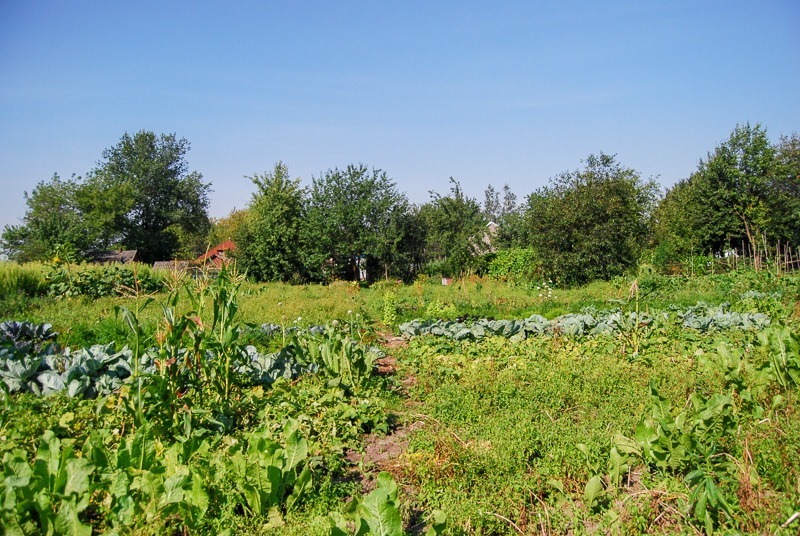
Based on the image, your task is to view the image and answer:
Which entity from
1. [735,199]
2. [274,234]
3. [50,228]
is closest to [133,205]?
[50,228]

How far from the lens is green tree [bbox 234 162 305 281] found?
23.5 m

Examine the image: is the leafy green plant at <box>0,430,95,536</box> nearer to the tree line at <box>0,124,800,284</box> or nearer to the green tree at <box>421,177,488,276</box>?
the tree line at <box>0,124,800,284</box>

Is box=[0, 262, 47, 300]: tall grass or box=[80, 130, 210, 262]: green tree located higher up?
box=[80, 130, 210, 262]: green tree

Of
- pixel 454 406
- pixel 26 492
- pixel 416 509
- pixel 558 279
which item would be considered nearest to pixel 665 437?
pixel 416 509

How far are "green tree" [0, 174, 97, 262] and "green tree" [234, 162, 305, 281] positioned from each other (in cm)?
738

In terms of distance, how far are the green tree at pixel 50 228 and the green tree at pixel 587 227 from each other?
19.7 metres

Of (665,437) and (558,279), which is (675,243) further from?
(665,437)

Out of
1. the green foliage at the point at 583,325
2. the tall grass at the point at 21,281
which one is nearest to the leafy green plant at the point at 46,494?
the green foliage at the point at 583,325

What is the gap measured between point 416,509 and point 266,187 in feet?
74.9

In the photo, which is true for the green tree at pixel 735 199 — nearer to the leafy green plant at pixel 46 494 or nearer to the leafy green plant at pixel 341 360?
the leafy green plant at pixel 341 360

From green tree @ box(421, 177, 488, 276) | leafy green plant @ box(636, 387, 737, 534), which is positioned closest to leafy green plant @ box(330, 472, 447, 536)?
leafy green plant @ box(636, 387, 737, 534)

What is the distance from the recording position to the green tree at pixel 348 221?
2378cm

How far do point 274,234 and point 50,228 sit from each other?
15.7 metres

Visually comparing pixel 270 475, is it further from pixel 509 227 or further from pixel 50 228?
pixel 50 228
